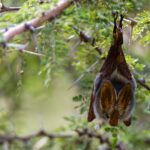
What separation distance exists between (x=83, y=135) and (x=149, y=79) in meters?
1.08

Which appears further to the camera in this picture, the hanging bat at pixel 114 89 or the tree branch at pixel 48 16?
the hanging bat at pixel 114 89

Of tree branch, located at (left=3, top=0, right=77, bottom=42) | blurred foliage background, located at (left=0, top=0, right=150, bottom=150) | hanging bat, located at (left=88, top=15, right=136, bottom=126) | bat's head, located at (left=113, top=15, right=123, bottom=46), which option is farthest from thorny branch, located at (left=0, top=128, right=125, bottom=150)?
tree branch, located at (left=3, top=0, right=77, bottom=42)

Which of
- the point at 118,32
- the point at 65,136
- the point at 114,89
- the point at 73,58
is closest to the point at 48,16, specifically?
the point at 118,32

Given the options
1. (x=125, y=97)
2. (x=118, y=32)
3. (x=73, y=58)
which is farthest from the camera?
(x=73, y=58)

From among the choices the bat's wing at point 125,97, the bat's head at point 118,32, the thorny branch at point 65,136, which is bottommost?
the thorny branch at point 65,136

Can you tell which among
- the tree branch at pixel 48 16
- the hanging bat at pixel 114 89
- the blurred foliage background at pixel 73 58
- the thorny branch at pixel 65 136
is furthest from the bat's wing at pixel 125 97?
the thorny branch at pixel 65 136

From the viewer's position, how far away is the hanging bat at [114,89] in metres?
3.00

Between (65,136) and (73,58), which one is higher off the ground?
(73,58)

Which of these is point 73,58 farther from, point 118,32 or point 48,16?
point 48,16

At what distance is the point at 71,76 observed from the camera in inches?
255

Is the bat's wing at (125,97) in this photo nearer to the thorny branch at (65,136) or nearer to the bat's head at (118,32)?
the bat's head at (118,32)

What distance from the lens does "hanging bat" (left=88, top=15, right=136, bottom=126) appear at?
3001mm

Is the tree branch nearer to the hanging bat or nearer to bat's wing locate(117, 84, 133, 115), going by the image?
the hanging bat

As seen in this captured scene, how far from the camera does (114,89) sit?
9.93 feet
